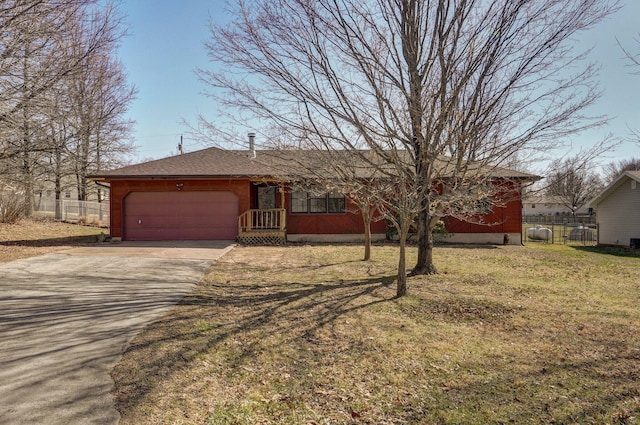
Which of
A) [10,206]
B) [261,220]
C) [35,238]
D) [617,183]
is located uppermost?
[617,183]

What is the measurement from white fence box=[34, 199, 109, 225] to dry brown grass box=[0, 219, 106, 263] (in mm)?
2044

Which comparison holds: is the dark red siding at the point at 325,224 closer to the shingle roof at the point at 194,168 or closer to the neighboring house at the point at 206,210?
the neighboring house at the point at 206,210

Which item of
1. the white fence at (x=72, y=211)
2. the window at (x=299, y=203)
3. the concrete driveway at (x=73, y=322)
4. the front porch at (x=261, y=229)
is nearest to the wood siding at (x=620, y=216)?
the window at (x=299, y=203)

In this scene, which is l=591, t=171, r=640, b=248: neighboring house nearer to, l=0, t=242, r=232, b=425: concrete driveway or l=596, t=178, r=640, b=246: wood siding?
l=596, t=178, r=640, b=246: wood siding

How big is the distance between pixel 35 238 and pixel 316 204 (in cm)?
1072

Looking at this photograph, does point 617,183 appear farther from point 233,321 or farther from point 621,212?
point 233,321

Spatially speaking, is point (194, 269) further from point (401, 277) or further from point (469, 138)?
point (469, 138)

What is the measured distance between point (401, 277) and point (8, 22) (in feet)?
27.8

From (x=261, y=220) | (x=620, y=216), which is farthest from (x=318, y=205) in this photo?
(x=620, y=216)

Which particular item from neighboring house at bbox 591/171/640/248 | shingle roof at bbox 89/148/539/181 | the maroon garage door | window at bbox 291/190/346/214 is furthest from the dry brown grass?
neighboring house at bbox 591/171/640/248

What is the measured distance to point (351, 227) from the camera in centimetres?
1609

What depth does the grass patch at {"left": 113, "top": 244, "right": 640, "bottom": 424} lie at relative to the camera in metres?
3.16

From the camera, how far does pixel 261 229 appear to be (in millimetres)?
15023

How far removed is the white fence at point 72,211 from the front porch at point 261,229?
12997mm
